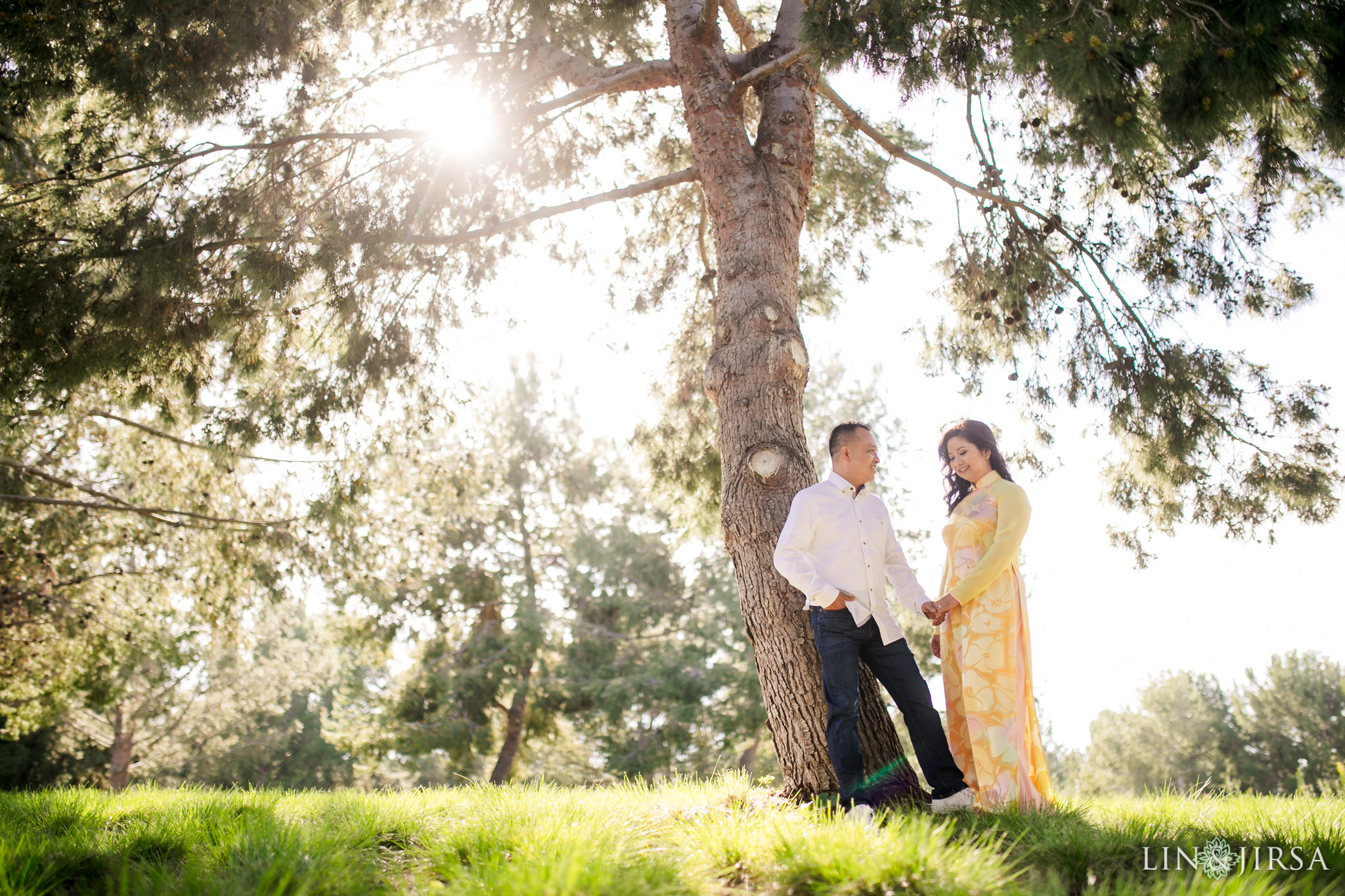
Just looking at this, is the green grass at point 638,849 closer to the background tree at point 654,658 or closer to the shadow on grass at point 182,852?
the shadow on grass at point 182,852

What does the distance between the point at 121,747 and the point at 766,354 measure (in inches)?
937

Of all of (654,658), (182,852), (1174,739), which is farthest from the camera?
(1174,739)

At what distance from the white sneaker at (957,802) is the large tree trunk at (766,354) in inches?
10.3

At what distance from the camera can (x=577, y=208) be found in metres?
5.52

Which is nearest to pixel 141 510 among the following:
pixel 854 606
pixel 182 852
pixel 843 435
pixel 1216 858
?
pixel 182 852

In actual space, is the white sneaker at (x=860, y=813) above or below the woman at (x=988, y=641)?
below

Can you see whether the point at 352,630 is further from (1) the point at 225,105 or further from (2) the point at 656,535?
(1) the point at 225,105

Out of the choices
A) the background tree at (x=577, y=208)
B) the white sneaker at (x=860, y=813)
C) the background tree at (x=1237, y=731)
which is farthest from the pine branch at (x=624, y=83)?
the background tree at (x=1237, y=731)

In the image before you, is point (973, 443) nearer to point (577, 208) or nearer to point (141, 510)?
point (577, 208)

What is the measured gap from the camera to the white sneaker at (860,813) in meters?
2.44

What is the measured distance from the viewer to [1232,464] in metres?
4.86

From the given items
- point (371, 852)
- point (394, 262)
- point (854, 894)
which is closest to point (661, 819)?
point (371, 852)

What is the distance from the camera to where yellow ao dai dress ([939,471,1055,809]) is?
3.01 m

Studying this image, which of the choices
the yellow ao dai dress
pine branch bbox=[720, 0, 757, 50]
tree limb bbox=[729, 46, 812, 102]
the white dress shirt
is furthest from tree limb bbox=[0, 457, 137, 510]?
the yellow ao dai dress
